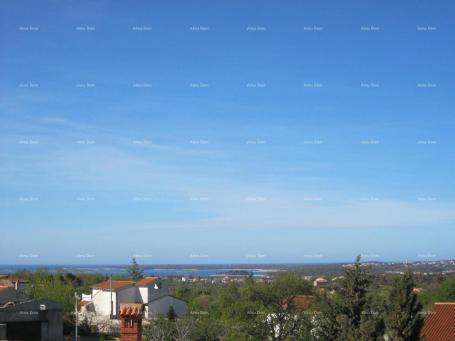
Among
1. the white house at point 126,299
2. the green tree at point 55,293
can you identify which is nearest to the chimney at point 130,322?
the green tree at point 55,293

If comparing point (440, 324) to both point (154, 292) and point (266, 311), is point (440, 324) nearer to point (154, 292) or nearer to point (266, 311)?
point (266, 311)

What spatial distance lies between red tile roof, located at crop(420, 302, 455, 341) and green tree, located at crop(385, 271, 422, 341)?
10653mm

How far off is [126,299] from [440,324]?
41.3 m

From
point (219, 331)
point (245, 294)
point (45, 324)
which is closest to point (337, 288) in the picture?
point (219, 331)

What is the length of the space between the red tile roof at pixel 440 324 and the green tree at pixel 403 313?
10.7 metres

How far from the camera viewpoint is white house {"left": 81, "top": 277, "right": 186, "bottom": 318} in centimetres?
6944

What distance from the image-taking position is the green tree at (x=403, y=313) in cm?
2642

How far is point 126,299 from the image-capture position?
71.8 metres

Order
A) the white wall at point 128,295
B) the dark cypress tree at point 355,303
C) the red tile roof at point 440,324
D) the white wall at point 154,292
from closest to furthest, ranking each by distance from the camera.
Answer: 1. the dark cypress tree at point 355,303
2. the red tile roof at point 440,324
3. the white wall at point 128,295
4. the white wall at point 154,292

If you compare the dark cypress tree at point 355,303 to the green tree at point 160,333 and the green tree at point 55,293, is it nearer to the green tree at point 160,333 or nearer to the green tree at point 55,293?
the green tree at point 160,333

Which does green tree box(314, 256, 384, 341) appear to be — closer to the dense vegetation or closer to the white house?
the dense vegetation

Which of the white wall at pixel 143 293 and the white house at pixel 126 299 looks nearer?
the white house at pixel 126 299

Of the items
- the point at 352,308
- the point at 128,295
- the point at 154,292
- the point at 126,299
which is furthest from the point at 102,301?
the point at 352,308

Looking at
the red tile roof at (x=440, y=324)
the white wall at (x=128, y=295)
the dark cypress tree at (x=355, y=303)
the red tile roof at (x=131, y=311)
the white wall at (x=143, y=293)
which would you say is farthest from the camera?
the white wall at (x=143, y=293)
